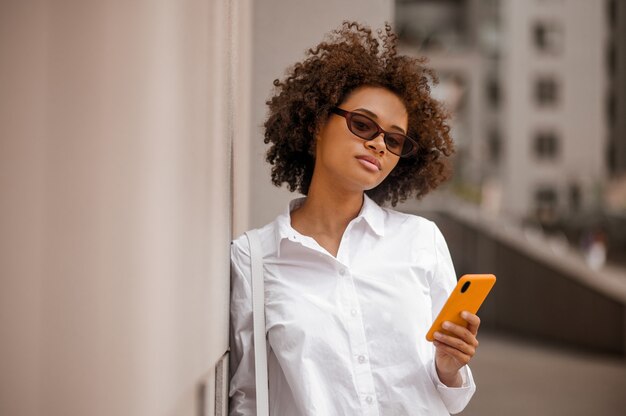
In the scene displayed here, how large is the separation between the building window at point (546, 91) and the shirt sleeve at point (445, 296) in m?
62.5

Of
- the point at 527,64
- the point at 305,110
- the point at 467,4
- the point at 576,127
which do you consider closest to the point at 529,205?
the point at 576,127

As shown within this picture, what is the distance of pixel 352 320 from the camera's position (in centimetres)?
210

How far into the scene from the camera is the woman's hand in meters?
2.01

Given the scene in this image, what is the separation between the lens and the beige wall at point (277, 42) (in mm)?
3217

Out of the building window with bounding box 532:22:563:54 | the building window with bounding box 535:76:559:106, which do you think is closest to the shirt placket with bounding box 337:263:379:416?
the building window with bounding box 535:76:559:106

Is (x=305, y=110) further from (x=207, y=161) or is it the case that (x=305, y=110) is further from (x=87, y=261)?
(x=87, y=261)

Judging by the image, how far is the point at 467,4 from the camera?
77.6m

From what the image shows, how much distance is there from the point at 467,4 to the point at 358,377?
79348 millimetres

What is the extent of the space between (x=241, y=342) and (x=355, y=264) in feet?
1.35

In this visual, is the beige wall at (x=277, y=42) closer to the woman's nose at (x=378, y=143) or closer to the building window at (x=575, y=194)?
the woman's nose at (x=378, y=143)

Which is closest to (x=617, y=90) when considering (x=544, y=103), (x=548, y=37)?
(x=544, y=103)

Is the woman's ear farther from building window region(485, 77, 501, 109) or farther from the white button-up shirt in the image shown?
building window region(485, 77, 501, 109)

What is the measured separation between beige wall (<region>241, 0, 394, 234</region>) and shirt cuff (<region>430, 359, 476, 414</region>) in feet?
3.98

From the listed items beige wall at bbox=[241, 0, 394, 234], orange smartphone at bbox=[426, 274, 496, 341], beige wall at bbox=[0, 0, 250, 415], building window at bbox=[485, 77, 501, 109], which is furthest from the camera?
building window at bbox=[485, 77, 501, 109]
